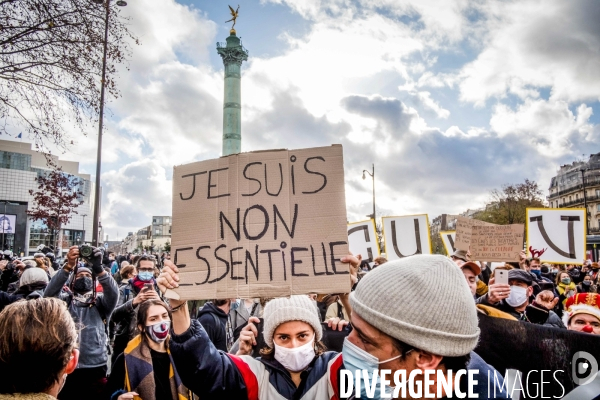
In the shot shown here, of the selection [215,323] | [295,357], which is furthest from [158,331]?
[295,357]

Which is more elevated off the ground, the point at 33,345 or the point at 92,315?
the point at 33,345

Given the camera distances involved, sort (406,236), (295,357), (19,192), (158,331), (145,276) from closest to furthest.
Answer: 1. (295,357)
2. (158,331)
3. (145,276)
4. (406,236)
5. (19,192)

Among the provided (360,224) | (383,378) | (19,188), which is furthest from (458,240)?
(19,188)

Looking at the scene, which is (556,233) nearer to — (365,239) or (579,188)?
(365,239)

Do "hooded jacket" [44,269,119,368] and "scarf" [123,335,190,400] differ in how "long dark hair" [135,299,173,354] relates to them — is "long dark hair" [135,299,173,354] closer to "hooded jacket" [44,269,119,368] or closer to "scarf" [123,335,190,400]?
"scarf" [123,335,190,400]

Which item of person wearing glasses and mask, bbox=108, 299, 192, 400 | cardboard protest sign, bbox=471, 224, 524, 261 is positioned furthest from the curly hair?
cardboard protest sign, bbox=471, 224, 524, 261

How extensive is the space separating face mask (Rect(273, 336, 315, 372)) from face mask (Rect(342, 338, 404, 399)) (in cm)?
64

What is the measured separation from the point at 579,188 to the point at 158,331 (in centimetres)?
8373

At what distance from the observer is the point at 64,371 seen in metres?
1.87

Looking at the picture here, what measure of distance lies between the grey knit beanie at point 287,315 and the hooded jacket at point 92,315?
231cm

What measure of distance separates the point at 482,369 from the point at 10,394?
190 centimetres

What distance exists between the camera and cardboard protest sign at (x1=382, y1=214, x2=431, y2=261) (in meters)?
6.63

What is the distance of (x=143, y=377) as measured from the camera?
3.07m

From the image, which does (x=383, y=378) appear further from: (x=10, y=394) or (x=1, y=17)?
(x=1, y=17)
